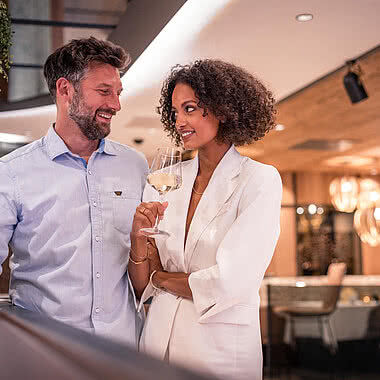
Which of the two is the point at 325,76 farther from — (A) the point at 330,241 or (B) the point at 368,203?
(A) the point at 330,241

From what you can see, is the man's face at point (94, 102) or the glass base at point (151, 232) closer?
the glass base at point (151, 232)

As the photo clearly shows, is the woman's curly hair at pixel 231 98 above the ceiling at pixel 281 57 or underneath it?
underneath

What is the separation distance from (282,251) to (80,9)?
781 cm

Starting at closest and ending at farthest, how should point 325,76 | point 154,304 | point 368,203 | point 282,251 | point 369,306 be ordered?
point 154,304 → point 325,76 → point 369,306 → point 368,203 → point 282,251

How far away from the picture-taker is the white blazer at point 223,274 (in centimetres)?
173

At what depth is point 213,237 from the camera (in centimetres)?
183

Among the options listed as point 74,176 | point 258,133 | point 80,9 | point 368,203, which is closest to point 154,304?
point 74,176

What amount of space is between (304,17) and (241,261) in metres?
2.56

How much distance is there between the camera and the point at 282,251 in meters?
11.3

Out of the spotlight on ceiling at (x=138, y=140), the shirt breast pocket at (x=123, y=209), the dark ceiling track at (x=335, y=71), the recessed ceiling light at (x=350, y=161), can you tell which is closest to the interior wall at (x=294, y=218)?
the recessed ceiling light at (x=350, y=161)

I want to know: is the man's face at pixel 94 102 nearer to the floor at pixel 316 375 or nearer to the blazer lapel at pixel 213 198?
the blazer lapel at pixel 213 198

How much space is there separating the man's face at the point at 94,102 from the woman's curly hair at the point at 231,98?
0.76ft

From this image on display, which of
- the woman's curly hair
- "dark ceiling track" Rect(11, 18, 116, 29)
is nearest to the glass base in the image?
the woman's curly hair

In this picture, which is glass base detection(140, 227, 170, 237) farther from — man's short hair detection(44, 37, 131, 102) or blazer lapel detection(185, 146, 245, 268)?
man's short hair detection(44, 37, 131, 102)
